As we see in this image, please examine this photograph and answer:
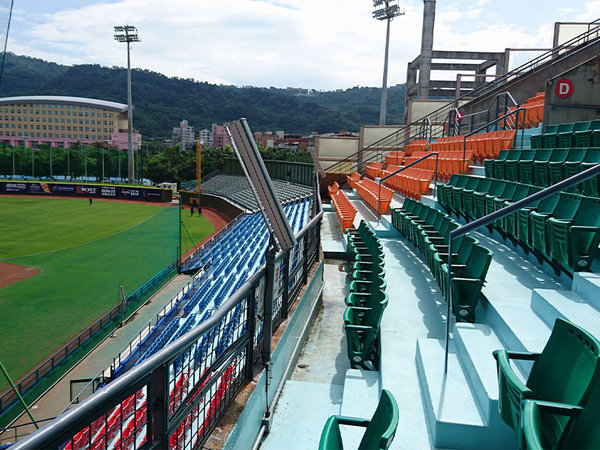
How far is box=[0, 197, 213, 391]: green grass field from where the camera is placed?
44.1 feet

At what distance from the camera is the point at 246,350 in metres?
3.15

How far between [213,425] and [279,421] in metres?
0.97

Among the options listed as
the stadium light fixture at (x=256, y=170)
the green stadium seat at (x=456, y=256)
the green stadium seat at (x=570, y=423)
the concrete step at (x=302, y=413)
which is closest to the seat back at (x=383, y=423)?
the green stadium seat at (x=570, y=423)

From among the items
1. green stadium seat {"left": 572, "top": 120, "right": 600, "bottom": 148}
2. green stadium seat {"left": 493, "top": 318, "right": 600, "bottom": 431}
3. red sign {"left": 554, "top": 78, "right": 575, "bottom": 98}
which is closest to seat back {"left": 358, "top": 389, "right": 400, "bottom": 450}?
green stadium seat {"left": 493, "top": 318, "right": 600, "bottom": 431}

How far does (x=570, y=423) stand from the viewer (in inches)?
74.3

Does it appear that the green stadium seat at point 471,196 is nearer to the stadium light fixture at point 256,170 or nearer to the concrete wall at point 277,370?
the concrete wall at point 277,370

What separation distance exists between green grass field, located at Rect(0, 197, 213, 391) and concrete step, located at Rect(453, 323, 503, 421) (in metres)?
10.7

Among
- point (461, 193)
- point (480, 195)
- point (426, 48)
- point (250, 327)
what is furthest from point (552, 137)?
point (426, 48)

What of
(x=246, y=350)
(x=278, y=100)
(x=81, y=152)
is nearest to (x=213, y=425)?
(x=246, y=350)

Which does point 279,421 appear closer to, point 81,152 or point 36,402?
point 36,402

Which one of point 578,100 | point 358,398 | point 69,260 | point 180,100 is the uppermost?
point 180,100

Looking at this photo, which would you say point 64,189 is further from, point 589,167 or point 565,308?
point 565,308

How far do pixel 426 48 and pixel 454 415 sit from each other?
94.9ft

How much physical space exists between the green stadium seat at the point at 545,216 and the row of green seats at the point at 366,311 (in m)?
1.57
